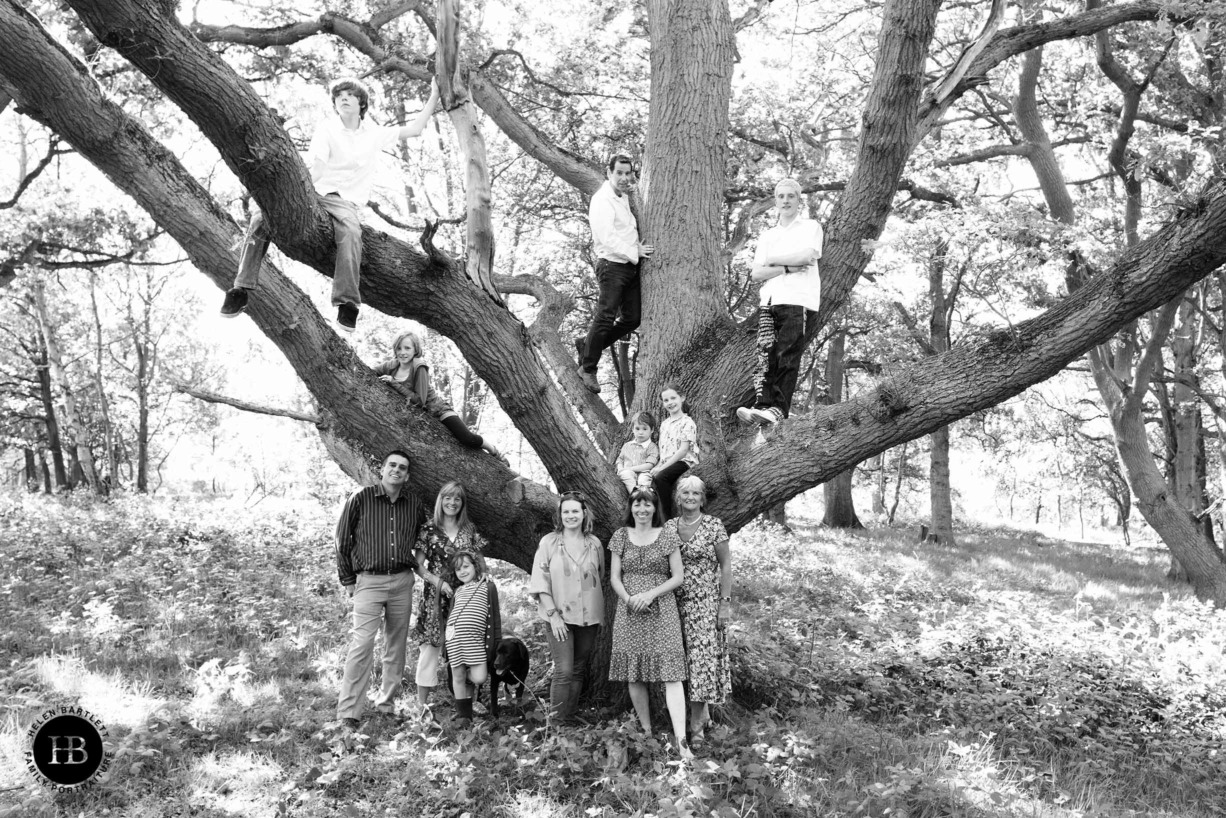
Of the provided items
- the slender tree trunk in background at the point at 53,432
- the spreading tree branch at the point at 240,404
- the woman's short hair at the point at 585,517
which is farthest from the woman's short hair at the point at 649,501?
the slender tree trunk in background at the point at 53,432

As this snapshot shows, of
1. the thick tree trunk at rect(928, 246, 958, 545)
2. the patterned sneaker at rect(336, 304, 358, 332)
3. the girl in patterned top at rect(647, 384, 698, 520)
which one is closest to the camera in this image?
the patterned sneaker at rect(336, 304, 358, 332)

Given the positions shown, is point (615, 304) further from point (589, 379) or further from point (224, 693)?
point (224, 693)

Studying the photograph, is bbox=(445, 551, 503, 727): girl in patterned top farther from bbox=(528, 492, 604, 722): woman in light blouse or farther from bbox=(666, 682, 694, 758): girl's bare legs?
bbox=(666, 682, 694, 758): girl's bare legs

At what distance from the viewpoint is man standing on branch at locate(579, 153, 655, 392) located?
22.0ft

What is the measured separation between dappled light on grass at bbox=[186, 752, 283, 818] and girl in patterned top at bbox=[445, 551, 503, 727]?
123cm

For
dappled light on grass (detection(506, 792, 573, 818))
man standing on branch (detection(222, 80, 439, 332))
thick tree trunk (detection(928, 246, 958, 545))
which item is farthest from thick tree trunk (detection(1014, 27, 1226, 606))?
dappled light on grass (detection(506, 792, 573, 818))

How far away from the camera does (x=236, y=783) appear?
480cm

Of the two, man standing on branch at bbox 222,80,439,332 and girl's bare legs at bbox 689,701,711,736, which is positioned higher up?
man standing on branch at bbox 222,80,439,332

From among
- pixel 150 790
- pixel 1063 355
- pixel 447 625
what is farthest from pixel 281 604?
pixel 1063 355

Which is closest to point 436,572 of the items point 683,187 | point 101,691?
point 101,691

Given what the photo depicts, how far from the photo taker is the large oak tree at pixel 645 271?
409cm

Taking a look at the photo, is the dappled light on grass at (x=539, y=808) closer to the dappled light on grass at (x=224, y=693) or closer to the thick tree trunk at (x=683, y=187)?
the dappled light on grass at (x=224, y=693)

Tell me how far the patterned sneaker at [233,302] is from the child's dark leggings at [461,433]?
161 cm

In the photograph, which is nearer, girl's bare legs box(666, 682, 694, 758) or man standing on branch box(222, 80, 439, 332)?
man standing on branch box(222, 80, 439, 332)
